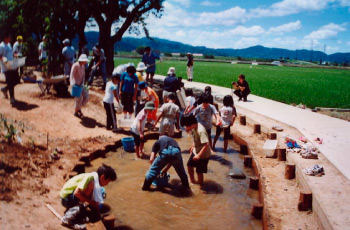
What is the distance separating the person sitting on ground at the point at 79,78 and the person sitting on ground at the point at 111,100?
1.12 m

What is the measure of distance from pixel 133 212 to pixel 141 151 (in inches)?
113

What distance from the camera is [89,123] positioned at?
10.7m

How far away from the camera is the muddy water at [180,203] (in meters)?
5.66

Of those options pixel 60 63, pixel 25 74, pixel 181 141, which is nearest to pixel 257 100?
pixel 181 141

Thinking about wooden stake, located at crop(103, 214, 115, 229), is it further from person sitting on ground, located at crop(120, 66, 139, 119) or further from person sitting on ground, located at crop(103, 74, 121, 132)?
person sitting on ground, located at crop(120, 66, 139, 119)

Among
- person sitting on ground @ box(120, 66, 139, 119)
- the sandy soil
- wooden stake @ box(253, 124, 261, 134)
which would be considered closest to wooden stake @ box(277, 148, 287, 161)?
the sandy soil

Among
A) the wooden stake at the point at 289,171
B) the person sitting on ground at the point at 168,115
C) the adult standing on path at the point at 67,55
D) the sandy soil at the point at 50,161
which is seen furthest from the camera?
the adult standing on path at the point at 67,55

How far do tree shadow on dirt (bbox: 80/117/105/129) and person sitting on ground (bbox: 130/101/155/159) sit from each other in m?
2.58

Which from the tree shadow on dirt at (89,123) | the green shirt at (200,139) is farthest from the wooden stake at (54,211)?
the tree shadow on dirt at (89,123)

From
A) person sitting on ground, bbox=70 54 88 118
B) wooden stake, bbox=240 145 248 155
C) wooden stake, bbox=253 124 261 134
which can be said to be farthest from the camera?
wooden stake, bbox=253 124 261 134

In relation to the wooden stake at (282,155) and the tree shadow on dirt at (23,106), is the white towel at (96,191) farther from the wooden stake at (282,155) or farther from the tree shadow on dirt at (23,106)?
the tree shadow on dirt at (23,106)

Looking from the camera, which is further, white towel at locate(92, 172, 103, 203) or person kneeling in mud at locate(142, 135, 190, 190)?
person kneeling in mud at locate(142, 135, 190, 190)

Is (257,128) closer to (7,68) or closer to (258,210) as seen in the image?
(258,210)

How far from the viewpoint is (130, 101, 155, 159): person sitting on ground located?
7.97 meters
